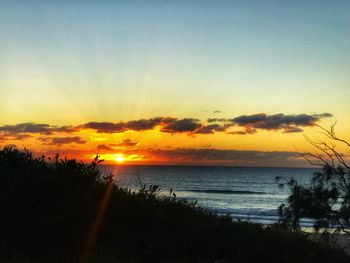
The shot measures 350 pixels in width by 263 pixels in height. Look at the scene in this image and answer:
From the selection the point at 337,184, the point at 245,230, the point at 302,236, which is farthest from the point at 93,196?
the point at 337,184

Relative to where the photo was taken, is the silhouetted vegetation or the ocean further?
the ocean

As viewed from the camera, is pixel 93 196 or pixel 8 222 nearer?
pixel 8 222

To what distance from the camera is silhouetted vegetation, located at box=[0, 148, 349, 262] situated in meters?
9.36

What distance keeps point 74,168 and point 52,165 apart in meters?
0.61

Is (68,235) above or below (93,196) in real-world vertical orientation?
below

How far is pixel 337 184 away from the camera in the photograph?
506 inches

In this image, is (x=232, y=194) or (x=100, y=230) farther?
Answer: (x=232, y=194)

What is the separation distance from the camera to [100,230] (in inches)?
395

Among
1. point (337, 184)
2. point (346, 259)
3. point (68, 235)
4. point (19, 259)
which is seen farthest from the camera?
point (337, 184)

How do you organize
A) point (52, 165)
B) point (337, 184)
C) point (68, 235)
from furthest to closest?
point (337, 184) → point (52, 165) → point (68, 235)

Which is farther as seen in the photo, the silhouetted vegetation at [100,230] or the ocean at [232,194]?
the ocean at [232,194]

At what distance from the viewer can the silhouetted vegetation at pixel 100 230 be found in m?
9.36

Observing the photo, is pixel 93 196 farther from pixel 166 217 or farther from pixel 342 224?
pixel 342 224

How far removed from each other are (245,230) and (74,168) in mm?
3947
